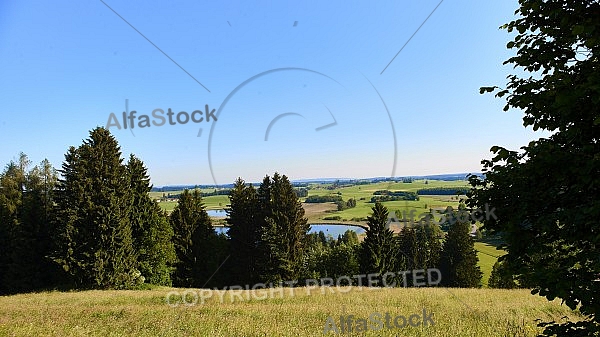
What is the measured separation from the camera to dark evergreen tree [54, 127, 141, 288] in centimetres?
3083

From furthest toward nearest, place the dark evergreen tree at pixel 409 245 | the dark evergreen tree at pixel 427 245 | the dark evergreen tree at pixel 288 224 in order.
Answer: the dark evergreen tree at pixel 427 245 < the dark evergreen tree at pixel 409 245 < the dark evergreen tree at pixel 288 224

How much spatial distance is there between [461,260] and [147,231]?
48.5 metres

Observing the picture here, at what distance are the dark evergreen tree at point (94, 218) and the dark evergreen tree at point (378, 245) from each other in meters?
27.9

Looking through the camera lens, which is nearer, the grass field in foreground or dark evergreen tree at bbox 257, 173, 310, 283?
the grass field in foreground

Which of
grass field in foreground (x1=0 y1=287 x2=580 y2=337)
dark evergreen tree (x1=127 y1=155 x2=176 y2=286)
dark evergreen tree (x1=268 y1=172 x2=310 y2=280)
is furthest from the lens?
dark evergreen tree (x1=268 y1=172 x2=310 y2=280)

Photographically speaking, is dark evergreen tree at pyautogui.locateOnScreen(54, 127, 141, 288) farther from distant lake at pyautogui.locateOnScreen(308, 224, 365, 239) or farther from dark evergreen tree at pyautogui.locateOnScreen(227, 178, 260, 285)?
distant lake at pyautogui.locateOnScreen(308, 224, 365, 239)

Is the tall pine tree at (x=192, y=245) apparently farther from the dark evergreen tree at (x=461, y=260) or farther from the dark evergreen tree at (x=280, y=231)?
the dark evergreen tree at (x=461, y=260)

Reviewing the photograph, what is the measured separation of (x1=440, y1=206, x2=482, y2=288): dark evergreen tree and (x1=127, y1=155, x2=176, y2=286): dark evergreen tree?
4307cm

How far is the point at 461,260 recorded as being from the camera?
55406 mm

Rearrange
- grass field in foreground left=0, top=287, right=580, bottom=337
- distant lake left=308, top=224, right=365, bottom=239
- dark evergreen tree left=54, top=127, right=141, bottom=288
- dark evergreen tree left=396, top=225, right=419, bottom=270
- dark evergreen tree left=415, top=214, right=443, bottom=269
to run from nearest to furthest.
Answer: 1. grass field in foreground left=0, top=287, right=580, bottom=337
2. dark evergreen tree left=54, top=127, right=141, bottom=288
3. dark evergreen tree left=396, top=225, right=419, bottom=270
4. dark evergreen tree left=415, top=214, right=443, bottom=269
5. distant lake left=308, top=224, right=365, bottom=239

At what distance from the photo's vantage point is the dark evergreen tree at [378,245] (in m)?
42.9

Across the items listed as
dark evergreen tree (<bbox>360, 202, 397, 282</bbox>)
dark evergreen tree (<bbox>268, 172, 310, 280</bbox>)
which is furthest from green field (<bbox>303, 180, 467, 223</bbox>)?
dark evergreen tree (<bbox>268, 172, 310, 280</bbox>)

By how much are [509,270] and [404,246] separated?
2372 inches

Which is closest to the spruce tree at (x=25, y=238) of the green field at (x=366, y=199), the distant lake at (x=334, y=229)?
the green field at (x=366, y=199)
